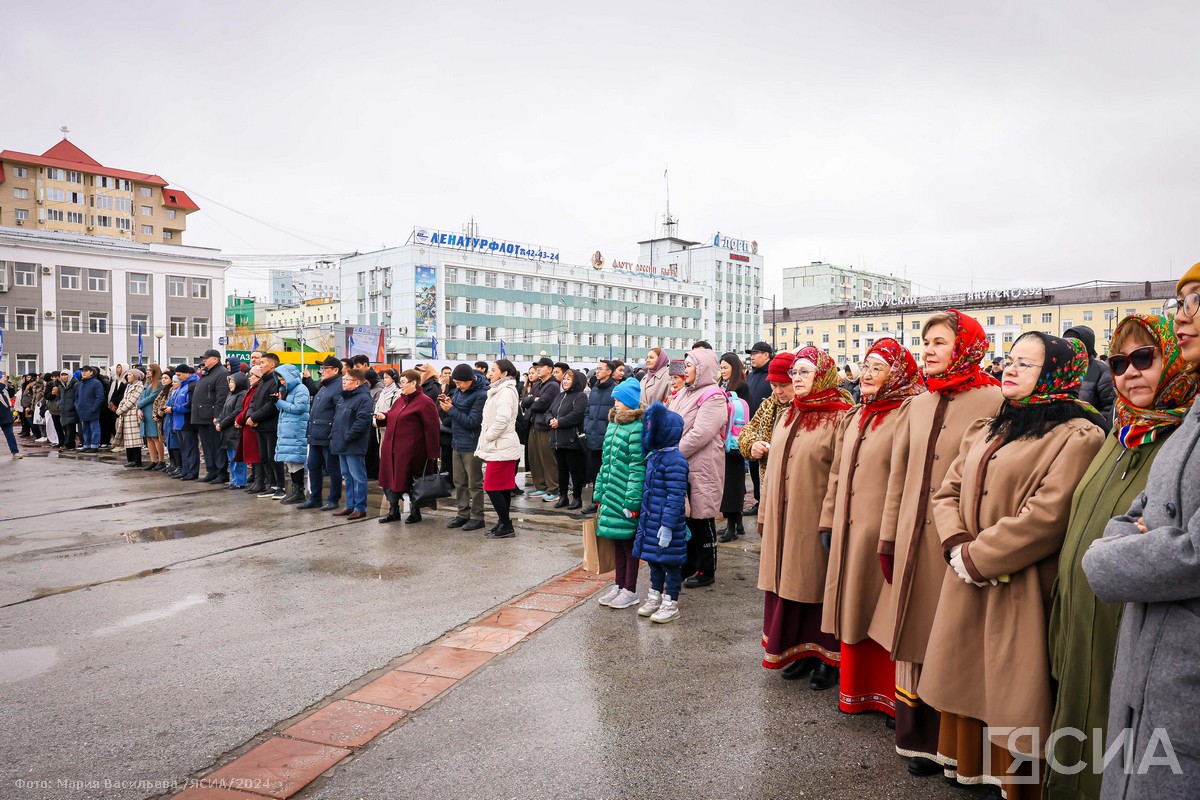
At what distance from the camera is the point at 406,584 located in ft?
21.0

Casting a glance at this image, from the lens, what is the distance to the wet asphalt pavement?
10.8 ft

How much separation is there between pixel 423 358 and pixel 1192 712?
69294 millimetres

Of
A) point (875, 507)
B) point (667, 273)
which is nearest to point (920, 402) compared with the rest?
point (875, 507)

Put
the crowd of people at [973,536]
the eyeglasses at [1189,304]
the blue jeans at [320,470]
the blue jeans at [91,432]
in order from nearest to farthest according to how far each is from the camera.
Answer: the crowd of people at [973,536], the eyeglasses at [1189,304], the blue jeans at [320,470], the blue jeans at [91,432]

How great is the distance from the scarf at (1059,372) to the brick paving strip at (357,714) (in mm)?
3337

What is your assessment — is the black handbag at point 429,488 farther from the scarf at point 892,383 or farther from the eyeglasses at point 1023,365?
the eyeglasses at point 1023,365

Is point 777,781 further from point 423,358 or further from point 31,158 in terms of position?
point 31,158

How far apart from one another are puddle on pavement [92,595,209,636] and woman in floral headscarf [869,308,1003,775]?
5.02 m

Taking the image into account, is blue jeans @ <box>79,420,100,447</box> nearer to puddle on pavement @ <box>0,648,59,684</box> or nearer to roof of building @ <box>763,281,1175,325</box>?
puddle on pavement @ <box>0,648,59,684</box>

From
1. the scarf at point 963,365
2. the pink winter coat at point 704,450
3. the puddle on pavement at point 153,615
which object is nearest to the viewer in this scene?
the scarf at point 963,365

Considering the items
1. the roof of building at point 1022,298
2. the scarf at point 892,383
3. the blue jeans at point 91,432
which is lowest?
the blue jeans at point 91,432

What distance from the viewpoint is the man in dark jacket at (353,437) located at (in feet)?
30.7

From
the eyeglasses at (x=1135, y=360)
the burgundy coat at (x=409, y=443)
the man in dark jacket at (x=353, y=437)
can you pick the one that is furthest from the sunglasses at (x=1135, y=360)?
the man in dark jacket at (x=353, y=437)

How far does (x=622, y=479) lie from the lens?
5637 mm
